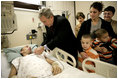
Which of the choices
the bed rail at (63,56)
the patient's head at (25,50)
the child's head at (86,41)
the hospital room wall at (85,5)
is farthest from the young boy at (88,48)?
the patient's head at (25,50)

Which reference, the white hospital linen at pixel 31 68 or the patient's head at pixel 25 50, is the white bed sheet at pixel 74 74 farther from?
the patient's head at pixel 25 50

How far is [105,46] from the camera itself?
3.62ft

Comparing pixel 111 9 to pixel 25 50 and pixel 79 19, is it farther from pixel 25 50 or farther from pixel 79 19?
pixel 25 50

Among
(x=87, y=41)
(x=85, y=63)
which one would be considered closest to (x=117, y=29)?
(x=87, y=41)

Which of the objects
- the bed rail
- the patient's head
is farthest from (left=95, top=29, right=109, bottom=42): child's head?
the patient's head

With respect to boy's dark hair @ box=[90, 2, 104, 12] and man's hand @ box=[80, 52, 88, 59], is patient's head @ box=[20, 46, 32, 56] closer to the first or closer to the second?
man's hand @ box=[80, 52, 88, 59]

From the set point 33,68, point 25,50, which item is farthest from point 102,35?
point 25,50

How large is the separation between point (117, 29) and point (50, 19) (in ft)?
2.55

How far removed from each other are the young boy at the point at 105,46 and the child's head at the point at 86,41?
0.19 feet

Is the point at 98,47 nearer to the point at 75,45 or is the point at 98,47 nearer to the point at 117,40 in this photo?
the point at 117,40

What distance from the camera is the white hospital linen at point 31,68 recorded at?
1.12 m

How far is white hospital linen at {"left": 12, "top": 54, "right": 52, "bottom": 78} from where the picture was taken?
3.67 ft

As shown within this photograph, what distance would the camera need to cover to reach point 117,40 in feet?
3.30

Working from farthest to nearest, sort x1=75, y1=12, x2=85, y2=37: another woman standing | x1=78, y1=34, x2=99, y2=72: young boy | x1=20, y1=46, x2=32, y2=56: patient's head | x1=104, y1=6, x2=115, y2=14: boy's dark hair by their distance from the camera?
x1=20, y1=46, x2=32, y2=56: patient's head, x1=75, y1=12, x2=85, y2=37: another woman standing, x1=78, y1=34, x2=99, y2=72: young boy, x1=104, y1=6, x2=115, y2=14: boy's dark hair
